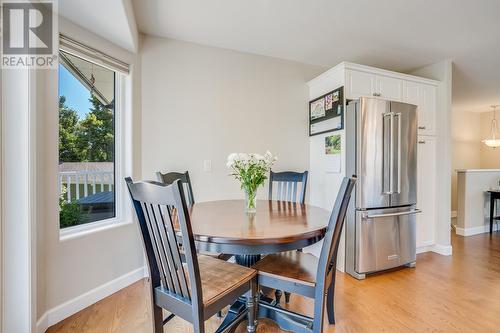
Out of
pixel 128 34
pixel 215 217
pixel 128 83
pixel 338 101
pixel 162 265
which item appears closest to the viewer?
pixel 162 265

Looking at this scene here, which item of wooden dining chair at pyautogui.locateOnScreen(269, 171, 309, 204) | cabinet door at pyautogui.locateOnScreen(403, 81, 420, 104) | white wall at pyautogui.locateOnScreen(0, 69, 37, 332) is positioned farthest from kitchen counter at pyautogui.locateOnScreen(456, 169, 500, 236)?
white wall at pyautogui.locateOnScreen(0, 69, 37, 332)

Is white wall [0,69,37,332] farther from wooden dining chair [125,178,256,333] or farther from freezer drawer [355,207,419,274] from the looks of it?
freezer drawer [355,207,419,274]

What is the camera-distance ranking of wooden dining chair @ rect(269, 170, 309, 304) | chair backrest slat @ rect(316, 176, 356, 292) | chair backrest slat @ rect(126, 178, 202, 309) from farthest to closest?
wooden dining chair @ rect(269, 170, 309, 304), chair backrest slat @ rect(316, 176, 356, 292), chair backrest slat @ rect(126, 178, 202, 309)

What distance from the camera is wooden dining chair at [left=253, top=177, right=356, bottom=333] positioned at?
1264 millimetres

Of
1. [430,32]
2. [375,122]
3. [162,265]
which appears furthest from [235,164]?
[430,32]

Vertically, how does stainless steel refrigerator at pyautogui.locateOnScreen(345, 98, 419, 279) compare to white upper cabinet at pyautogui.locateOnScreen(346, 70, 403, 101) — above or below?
below

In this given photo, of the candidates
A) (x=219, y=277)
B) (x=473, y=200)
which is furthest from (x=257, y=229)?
(x=473, y=200)

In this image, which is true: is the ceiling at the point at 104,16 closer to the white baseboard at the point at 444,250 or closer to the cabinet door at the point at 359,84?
the cabinet door at the point at 359,84

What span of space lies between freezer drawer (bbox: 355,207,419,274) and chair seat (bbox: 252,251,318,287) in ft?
3.36

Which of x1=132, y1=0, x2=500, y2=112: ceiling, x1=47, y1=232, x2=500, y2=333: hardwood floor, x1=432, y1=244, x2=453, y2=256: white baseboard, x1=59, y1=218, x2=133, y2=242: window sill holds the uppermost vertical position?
x1=132, y1=0, x2=500, y2=112: ceiling

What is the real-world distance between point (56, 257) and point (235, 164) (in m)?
1.44

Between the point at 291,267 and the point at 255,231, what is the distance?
43 cm

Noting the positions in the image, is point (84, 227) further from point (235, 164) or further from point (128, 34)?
point (128, 34)

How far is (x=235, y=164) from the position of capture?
1.74 metres
